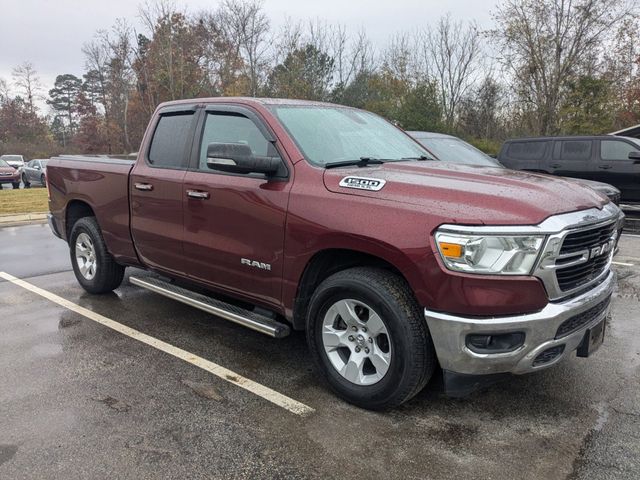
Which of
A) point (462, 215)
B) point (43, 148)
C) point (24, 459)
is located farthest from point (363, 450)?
point (43, 148)

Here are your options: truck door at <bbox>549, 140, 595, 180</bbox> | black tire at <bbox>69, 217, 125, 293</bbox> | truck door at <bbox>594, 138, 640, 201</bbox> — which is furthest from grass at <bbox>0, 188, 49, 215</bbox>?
truck door at <bbox>594, 138, 640, 201</bbox>

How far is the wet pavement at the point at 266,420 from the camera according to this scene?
107 inches

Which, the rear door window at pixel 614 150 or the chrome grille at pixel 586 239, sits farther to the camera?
the rear door window at pixel 614 150

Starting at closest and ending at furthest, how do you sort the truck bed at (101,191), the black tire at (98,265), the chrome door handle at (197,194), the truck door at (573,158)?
the chrome door handle at (197,194) < the truck bed at (101,191) < the black tire at (98,265) < the truck door at (573,158)

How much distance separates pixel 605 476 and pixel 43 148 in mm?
54306

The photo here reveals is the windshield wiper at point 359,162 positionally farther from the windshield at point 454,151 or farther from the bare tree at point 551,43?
the bare tree at point 551,43

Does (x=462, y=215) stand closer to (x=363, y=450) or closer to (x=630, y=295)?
(x=363, y=450)

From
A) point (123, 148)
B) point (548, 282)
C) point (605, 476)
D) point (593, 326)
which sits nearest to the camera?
point (605, 476)

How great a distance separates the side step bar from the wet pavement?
356 millimetres

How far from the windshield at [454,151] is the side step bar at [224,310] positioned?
15.1 feet

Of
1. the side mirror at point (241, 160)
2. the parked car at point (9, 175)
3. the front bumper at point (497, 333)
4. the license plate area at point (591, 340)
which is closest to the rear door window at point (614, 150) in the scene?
the license plate area at point (591, 340)

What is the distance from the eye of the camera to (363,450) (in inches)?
113

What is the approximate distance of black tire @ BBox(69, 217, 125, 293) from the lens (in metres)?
5.55

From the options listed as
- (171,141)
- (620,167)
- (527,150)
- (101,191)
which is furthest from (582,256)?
(527,150)
